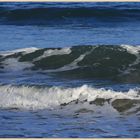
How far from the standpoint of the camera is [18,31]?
64.6 feet

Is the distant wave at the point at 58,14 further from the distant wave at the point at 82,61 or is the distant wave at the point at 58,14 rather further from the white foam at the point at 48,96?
the white foam at the point at 48,96

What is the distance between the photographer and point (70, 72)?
1218cm

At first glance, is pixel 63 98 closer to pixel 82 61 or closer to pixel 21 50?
pixel 82 61

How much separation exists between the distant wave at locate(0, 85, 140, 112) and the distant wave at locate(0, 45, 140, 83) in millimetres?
2291

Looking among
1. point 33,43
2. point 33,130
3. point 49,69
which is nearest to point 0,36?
point 33,43

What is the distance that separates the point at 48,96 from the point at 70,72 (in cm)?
351

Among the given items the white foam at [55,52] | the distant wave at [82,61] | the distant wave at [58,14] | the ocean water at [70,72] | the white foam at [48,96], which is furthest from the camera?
the distant wave at [58,14]

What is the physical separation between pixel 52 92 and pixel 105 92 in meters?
0.80

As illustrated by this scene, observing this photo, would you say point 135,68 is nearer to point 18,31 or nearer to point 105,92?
point 105,92

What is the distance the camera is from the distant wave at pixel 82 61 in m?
12.0

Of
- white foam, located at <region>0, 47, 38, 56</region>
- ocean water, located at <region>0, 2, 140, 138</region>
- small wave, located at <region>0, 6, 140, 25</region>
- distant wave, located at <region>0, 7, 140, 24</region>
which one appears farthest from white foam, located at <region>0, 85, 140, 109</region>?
distant wave, located at <region>0, 7, 140, 24</region>

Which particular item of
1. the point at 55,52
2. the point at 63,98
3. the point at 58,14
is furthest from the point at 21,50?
the point at 58,14

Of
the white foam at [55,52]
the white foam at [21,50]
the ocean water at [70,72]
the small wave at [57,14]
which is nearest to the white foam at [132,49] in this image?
the ocean water at [70,72]

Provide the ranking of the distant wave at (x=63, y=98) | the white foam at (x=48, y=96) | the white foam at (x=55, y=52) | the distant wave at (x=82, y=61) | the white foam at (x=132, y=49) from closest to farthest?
the distant wave at (x=63, y=98), the white foam at (x=48, y=96), the distant wave at (x=82, y=61), the white foam at (x=132, y=49), the white foam at (x=55, y=52)
